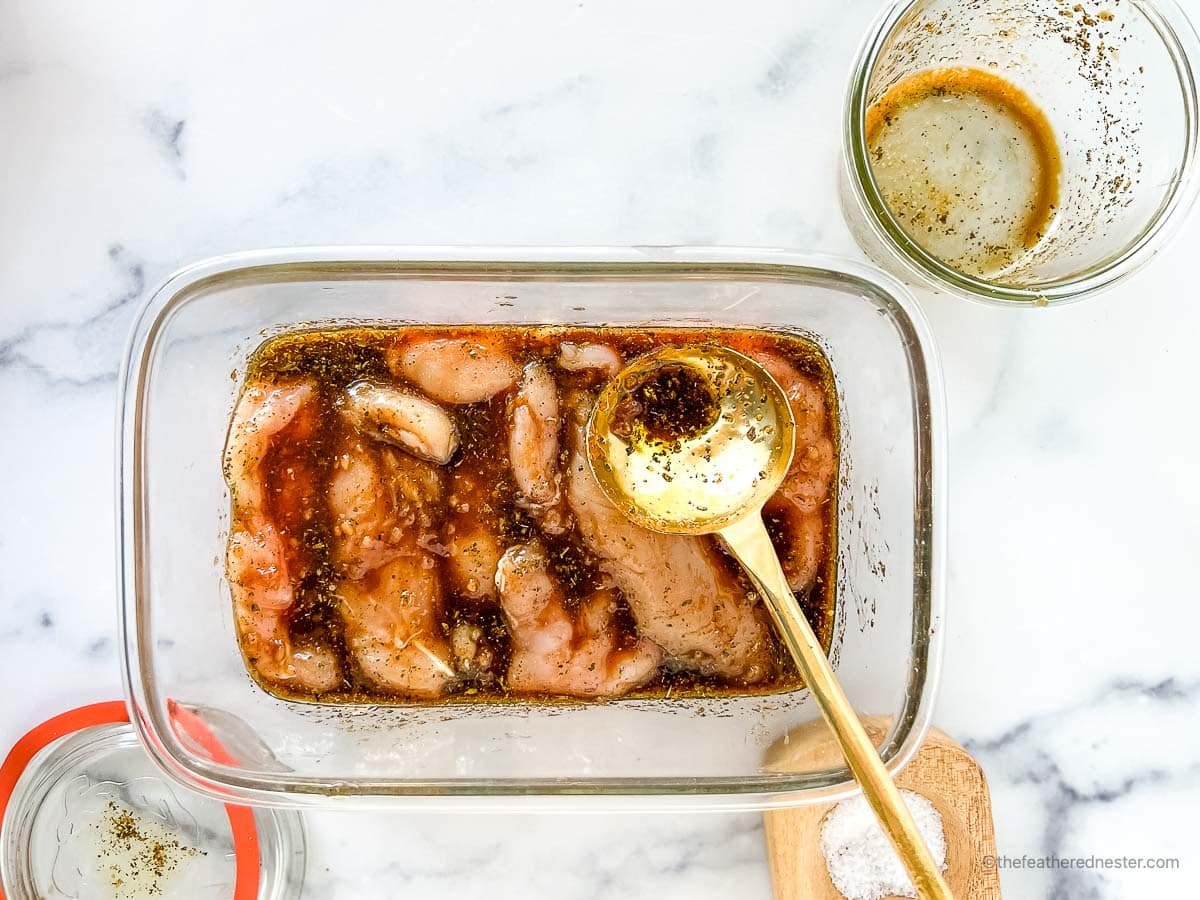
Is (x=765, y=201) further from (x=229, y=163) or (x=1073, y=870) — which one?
(x=1073, y=870)

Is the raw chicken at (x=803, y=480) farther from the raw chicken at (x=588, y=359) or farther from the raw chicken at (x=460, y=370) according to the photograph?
the raw chicken at (x=460, y=370)

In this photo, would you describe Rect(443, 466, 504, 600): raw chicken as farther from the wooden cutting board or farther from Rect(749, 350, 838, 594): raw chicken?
the wooden cutting board

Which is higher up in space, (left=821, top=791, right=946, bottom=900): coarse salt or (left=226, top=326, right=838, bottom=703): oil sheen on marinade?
(left=226, top=326, right=838, bottom=703): oil sheen on marinade

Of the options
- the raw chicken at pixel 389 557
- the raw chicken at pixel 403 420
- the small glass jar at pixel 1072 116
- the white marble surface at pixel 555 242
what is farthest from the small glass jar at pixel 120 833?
the small glass jar at pixel 1072 116

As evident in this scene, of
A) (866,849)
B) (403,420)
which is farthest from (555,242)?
(866,849)

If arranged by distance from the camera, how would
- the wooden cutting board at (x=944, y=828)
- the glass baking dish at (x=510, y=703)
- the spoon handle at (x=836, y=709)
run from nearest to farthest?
the spoon handle at (x=836, y=709)
the glass baking dish at (x=510, y=703)
the wooden cutting board at (x=944, y=828)

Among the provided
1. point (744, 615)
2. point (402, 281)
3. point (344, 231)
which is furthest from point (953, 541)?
point (344, 231)

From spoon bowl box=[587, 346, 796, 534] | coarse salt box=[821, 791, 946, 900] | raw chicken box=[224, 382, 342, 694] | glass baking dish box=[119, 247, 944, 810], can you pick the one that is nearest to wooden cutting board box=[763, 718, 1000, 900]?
coarse salt box=[821, 791, 946, 900]
